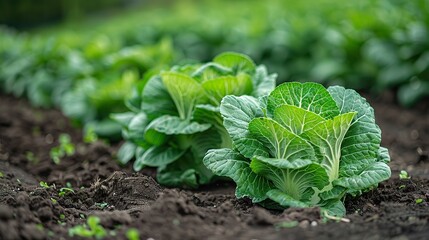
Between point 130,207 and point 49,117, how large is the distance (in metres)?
4.92

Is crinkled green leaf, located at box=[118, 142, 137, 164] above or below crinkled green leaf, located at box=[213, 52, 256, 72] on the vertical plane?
below

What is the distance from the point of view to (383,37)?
26.6 ft

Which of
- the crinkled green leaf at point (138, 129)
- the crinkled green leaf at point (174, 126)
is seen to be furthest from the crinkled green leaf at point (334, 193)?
the crinkled green leaf at point (138, 129)

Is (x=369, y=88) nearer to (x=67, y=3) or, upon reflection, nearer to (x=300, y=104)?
(x=300, y=104)

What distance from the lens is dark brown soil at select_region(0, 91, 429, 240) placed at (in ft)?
9.68

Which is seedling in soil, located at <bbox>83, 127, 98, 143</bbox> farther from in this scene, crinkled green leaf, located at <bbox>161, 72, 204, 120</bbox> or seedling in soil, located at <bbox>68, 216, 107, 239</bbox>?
seedling in soil, located at <bbox>68, 216, 107, 239</bbox>

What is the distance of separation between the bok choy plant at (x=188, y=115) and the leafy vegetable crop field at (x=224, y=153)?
1cm

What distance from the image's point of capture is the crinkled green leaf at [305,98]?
3361mm

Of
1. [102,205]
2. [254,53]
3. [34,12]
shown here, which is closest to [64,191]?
[102,205]

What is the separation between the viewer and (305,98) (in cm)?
339

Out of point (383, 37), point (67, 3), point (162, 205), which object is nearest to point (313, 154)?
point (162, 205)

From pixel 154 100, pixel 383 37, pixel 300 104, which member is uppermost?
pixel 383 37

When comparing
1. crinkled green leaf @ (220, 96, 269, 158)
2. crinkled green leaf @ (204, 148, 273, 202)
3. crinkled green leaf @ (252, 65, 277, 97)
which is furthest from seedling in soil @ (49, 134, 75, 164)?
crinkled green leaf @ (220, 96, 269, 158)

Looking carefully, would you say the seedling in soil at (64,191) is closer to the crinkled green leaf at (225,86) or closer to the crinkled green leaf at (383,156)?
the crinkled green leaf at (225,86)
